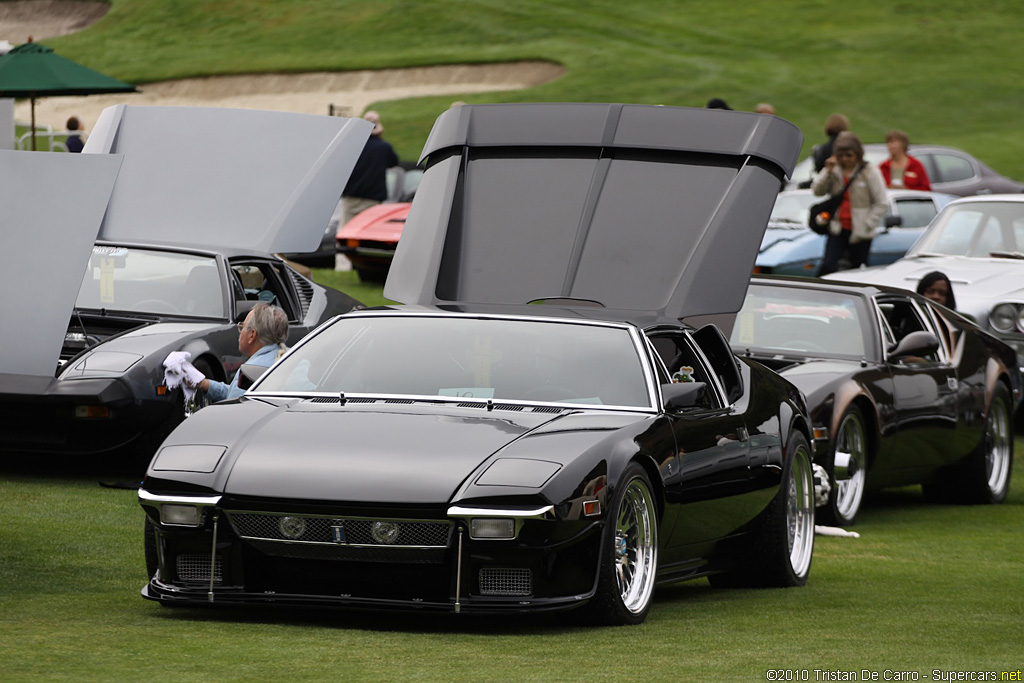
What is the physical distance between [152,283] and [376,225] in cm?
969

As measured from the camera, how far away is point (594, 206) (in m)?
9.04

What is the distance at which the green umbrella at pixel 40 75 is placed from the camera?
17625 mm

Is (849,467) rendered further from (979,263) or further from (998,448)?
(979,263)

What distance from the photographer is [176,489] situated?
639cm

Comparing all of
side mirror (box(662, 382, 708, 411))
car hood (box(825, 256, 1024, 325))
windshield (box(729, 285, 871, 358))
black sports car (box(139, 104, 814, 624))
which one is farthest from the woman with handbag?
side mirror (box(662, 382, 708, 411))

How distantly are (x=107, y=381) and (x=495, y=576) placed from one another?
5.09m

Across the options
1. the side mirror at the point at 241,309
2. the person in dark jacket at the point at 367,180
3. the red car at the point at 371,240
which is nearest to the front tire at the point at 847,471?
the side mirror at the point at 241,309

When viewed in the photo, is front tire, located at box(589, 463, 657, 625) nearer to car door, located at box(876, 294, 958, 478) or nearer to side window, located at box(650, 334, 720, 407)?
side window, located at box(650, 334, 720, 407)

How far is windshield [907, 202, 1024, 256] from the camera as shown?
52.2 ft

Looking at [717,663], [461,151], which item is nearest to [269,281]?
[461,151]

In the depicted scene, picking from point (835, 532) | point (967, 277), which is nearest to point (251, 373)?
point (835, 532)

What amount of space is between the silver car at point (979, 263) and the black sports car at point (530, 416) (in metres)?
5.78

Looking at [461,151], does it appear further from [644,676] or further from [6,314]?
[644,676]

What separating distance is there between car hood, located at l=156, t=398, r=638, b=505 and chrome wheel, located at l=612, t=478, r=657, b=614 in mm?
286
